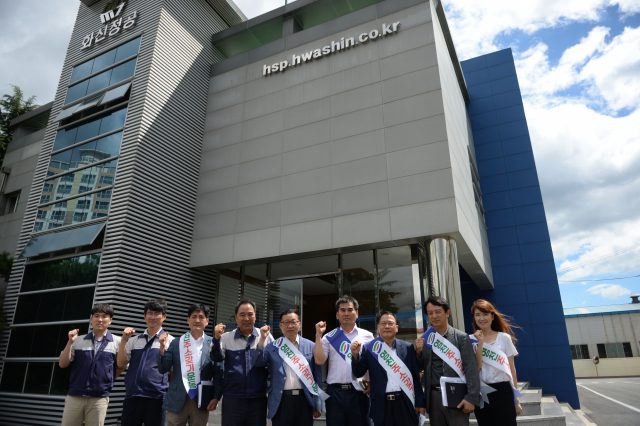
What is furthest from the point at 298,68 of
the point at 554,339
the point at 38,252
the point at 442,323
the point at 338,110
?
the point at 554,339

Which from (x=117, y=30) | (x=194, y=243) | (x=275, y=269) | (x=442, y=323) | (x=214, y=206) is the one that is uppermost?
(x=117, y=30)

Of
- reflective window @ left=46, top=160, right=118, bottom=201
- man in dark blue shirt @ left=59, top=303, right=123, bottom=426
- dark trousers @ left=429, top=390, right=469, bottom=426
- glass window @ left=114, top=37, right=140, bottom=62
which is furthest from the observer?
glass window @ left=114, top=37, right=140, bottom=62

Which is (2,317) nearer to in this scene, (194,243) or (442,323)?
(194,243)

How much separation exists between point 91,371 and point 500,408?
4633 mm

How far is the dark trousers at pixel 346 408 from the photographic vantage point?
4.09m

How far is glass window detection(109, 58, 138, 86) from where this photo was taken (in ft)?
39.9

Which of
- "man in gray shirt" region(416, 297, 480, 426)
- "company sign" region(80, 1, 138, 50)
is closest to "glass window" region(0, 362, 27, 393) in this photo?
"company sign" region(80, 1, 138, 50)

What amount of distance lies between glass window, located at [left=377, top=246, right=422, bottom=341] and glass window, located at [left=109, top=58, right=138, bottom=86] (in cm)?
917

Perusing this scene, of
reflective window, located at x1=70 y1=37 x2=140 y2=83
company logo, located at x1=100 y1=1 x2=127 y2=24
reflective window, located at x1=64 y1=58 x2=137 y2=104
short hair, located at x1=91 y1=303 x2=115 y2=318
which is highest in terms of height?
company logo, located at x1=100 y1=1 x2=127 y2=24

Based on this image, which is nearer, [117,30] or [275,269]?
[275,269]

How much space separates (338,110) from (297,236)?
3741 mm

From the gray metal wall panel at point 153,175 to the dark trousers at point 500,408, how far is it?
810 cm

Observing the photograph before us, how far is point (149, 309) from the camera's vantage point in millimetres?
4906

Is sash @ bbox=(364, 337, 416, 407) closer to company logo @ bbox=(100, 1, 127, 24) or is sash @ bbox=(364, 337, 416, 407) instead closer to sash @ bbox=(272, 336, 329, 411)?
sash @ bbox=(272, 336, 329, 411)
